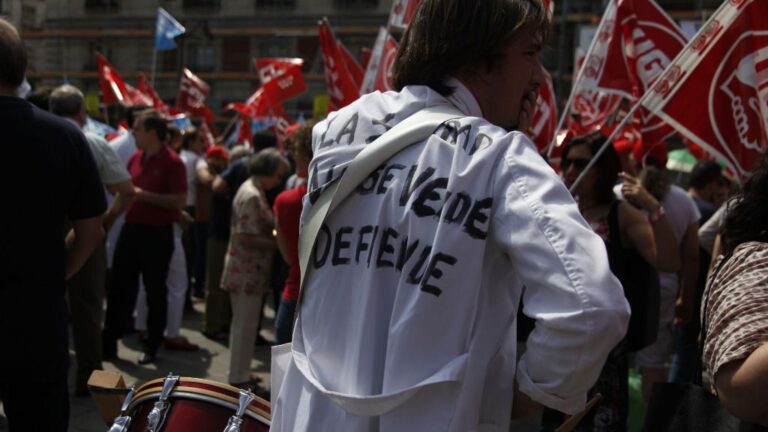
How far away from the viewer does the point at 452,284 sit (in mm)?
1519

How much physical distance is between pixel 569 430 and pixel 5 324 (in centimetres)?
186

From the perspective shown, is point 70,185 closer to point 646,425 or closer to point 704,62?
point 646,425

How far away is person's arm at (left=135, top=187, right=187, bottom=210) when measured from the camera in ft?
21.8

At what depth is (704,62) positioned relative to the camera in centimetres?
442

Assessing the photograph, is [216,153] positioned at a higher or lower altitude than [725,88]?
lower

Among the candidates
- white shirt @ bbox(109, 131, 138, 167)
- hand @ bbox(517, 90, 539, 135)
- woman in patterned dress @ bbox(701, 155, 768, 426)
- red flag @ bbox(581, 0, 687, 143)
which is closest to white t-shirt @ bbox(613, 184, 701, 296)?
red flag @ bbox(581, 0, 687, 143)

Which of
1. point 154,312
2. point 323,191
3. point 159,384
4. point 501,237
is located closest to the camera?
point 501,237

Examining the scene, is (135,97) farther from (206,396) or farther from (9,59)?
(206,396)

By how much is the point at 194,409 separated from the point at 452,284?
1083mm

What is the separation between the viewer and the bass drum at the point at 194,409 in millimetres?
2295

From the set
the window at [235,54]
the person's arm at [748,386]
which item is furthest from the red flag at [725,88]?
the window at [235,54]

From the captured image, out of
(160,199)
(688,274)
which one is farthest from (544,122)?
(160,199)

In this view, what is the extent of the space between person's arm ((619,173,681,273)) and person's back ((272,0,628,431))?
9.82 ft

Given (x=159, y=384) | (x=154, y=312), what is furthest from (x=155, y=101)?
(x=159, y=384)
